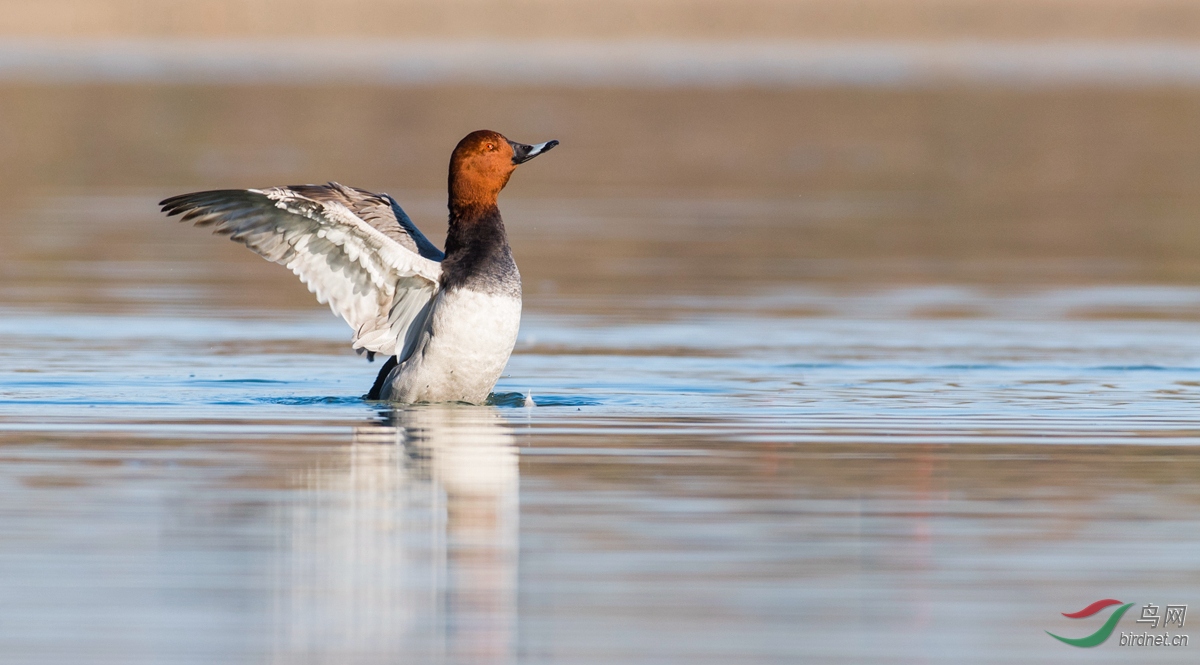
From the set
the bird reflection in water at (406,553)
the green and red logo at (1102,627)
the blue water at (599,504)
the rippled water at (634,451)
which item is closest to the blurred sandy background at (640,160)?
the rippled water at (634,451)

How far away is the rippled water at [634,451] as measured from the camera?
6152mm

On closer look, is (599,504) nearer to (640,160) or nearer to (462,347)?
(462,347)

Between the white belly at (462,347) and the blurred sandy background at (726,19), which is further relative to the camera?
the blurred sandy background at (726,19)

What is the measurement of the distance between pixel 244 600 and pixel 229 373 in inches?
219

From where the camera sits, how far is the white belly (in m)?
10.2

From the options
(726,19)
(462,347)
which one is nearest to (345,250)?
(462,347)

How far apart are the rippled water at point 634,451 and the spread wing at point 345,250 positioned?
1.58 feet

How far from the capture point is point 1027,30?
80812mm

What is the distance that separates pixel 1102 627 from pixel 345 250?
5071 mm

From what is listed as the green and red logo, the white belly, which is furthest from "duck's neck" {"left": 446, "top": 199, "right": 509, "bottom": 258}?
the green and red logo

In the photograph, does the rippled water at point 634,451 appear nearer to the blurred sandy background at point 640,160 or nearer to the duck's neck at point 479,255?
the blurred sandy background at point 640,160

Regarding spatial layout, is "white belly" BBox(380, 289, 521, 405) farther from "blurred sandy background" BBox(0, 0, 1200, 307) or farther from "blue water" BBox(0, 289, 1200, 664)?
"blurred sandy background" BBox(0, 0, 1200, 307)

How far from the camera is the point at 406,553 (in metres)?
6.89

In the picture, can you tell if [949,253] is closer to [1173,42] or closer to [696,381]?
[696,381]
